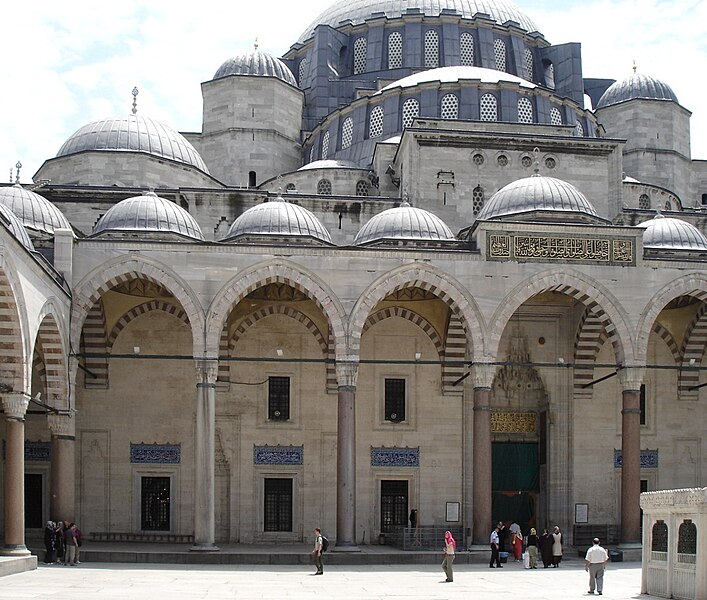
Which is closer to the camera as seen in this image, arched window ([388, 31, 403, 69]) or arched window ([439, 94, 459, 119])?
arched window ([439, 94, 459, 119])

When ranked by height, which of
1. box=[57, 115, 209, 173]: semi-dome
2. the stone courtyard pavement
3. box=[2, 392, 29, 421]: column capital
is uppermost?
box=[57, 115, 209, 173]: semi-dome

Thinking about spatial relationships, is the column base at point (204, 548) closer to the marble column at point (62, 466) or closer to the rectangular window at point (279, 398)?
the marble column at point (62, 466)

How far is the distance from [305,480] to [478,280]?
5.22 metres

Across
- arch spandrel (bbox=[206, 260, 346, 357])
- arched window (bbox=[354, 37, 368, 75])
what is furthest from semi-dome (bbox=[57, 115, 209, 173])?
arched window (bbox=[354, 37, 368, 75])

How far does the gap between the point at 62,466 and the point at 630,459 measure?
933 cm

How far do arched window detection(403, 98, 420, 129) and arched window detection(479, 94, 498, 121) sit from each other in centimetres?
144

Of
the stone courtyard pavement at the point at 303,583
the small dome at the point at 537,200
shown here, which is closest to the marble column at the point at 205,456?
the stone courtyard pavement at the point at 303,583

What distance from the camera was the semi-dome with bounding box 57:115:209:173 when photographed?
2533 centimetres

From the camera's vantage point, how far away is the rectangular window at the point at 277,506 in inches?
886

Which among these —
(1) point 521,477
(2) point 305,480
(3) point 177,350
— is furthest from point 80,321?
(1) point 521,477

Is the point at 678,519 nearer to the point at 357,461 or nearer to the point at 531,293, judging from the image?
the point at 531,293

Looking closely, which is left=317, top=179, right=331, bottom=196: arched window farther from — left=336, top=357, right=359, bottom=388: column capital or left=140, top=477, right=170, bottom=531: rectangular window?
left=140, top=477, right=170, bottom=531: rectangular window

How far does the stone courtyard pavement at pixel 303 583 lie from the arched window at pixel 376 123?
39.9 ft

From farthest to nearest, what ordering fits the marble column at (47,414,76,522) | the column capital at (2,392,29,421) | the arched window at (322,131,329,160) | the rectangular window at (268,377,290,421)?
the arched window at (322,131,329,160), the rectangular window at (268,377,290,421), the marble column at (47,414,76,522), the column capital at (2,392,29,421)
